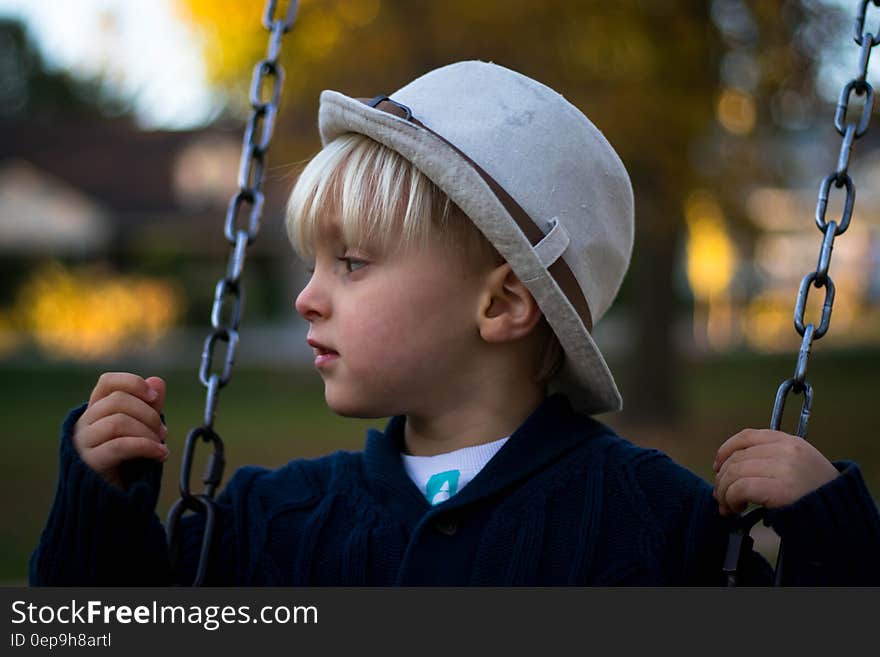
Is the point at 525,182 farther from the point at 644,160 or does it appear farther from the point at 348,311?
the point at 644,160

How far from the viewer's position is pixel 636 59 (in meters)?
8.01

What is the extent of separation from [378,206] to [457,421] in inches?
14.7

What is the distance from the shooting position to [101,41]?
94.6 feet

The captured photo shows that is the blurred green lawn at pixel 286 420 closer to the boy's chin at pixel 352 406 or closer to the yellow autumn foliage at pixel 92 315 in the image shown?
the yellow autumn foliage at pixel 92 315

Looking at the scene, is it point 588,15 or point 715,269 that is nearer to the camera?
point 588,15

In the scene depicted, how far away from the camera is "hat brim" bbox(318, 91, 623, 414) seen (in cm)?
159

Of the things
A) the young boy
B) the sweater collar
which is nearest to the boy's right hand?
the young boy

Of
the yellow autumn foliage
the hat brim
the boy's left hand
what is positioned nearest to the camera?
the boy's left hand

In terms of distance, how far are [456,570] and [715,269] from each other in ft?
70.9

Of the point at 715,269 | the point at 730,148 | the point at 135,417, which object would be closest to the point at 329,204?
the point at 135,417

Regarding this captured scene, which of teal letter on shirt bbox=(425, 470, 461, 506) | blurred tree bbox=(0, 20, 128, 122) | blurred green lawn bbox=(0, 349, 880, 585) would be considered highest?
blurred tree bbox=(0, 20, 128, 122)

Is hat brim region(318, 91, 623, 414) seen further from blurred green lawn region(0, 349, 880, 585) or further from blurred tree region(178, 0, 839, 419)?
blurred tree region(178, 0, 839, 419)

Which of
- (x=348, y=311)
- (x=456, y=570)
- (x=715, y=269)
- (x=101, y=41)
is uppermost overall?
(x=101, y=41)

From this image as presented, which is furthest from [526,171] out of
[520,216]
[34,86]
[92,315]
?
[34,86]
